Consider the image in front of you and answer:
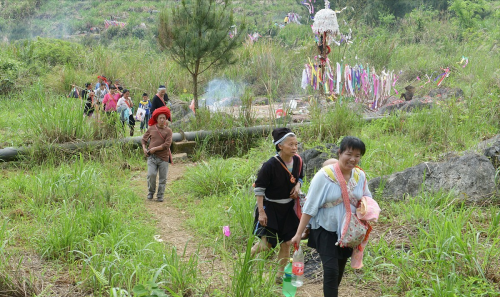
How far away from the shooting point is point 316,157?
21.3ft

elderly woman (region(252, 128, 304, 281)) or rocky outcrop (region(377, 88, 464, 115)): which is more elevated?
elderly woman (region(252, 128, 304, 281))

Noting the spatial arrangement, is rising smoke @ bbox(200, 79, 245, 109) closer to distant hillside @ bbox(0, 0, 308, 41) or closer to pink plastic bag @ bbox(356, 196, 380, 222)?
A: pink plastic bag @ bbox(356, 196, 380, 222)

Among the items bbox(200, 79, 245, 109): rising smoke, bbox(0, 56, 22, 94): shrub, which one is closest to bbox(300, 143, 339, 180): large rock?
bbox(200, 79, 245, 109): rising smoke

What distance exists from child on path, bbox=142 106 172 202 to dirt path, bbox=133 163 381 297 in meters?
0.29

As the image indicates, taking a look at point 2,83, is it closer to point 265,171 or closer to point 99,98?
point 99,98

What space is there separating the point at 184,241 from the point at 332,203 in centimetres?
237

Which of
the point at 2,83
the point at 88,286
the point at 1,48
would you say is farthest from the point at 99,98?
the point at 1,48

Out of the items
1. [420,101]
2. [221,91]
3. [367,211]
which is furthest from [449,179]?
[221,91]

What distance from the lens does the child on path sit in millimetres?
6691

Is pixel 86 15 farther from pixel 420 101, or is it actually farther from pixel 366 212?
pixel 366 212

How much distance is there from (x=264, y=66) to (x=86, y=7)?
33.4m

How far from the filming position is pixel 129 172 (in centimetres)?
798

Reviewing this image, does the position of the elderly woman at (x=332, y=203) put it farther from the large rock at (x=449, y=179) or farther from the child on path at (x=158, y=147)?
the child on path at (x=158, y=147)

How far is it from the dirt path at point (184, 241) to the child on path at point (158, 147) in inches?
11.3
